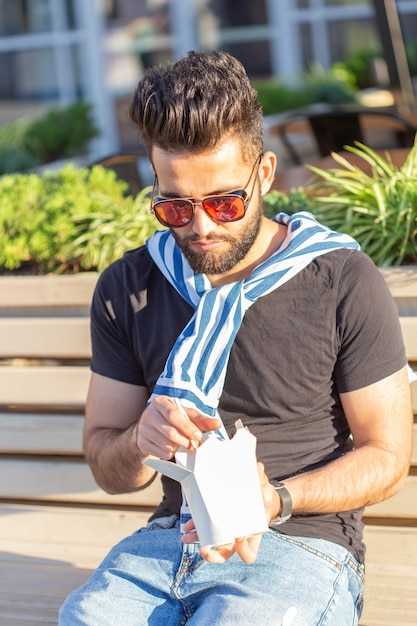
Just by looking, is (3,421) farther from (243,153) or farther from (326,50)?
(326,50)

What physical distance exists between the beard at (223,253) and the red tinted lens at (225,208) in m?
0.05

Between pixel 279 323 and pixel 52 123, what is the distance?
23.2 ft

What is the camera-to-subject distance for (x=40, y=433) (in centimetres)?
316

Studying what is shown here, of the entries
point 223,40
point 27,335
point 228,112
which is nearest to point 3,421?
point 27,335

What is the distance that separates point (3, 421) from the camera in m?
3.20

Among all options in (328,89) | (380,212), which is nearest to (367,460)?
(380,212)

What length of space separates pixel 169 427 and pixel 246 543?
29cm

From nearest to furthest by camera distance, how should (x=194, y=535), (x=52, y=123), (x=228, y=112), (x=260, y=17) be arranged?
1. (x=194, y=535)
2. (x=228, y=112)
3. (x=52, y=123)
4. (x=260, y=17)

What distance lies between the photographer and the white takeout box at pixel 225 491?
189cm

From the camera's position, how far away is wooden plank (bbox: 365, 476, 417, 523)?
2.77 meters

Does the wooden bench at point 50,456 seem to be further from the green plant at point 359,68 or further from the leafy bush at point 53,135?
the green plant at point 359,68

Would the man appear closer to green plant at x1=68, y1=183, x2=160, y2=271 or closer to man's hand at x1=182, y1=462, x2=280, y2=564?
man's hand at x1=182, y1=462, x2=280, y2=564

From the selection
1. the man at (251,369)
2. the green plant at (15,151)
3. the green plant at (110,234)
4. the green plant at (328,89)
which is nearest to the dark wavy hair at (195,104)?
the man at (251,369)

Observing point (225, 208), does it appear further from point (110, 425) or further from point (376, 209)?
point (376, 209)
